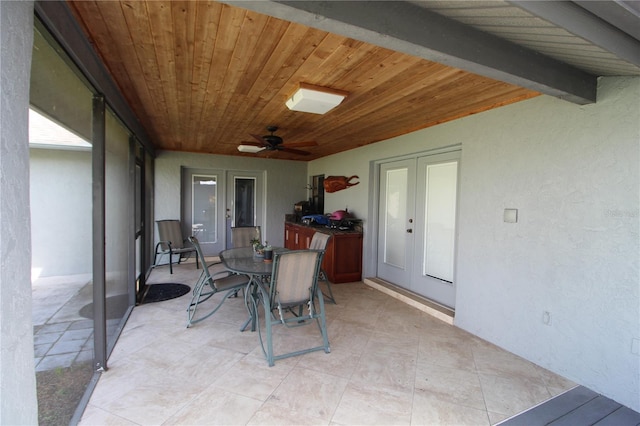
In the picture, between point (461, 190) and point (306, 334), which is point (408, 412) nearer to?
point (306, 334)

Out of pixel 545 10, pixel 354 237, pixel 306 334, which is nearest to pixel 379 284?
pixel 354 237

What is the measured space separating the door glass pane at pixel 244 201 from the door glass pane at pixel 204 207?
428mm

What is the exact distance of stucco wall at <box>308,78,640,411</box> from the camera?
208 cm

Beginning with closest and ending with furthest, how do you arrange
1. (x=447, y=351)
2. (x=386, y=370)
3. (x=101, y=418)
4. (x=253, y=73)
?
(x=101, y=418) → (x=253, y=73) → (x=386, y=370) → (x=447, y=351)

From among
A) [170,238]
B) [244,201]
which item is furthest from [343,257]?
[170,238]

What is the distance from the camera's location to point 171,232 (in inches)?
228

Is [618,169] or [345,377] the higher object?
[618,169]

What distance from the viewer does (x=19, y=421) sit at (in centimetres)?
98

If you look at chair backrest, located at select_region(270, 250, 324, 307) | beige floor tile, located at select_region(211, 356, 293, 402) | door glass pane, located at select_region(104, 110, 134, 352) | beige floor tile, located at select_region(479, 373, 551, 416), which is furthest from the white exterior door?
door glass pane, located at select_region(104, 110, 134, 352)

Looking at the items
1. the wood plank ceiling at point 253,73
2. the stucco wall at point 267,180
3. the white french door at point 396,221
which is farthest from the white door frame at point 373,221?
the stucco wall at point 267,180

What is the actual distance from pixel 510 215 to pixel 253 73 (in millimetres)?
2502

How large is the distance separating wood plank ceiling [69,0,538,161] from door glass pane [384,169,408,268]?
93 centimetres

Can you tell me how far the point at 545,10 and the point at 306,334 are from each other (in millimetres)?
2918

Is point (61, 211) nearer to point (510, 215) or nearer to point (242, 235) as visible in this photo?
point (242, 235)
